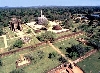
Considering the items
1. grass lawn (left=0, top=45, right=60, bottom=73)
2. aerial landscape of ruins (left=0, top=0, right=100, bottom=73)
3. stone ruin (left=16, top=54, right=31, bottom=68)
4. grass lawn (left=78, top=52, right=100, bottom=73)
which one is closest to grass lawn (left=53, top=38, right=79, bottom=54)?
aerial landscape of ruins (left=0, top=0, right=100, bottom=73)

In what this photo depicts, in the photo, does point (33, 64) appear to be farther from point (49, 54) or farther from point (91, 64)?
point (91, 64)

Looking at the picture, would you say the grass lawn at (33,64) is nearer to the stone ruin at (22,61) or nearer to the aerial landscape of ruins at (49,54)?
the aerial landscape of ruins at (49,54)

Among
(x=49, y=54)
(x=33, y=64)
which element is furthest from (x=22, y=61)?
(x=49, y=54)

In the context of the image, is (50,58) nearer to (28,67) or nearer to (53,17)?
(28,67)

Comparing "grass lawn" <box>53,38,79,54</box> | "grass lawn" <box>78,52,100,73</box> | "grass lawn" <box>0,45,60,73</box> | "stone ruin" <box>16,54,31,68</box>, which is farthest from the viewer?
"grass lawn" <box>53,38,79,54</box>

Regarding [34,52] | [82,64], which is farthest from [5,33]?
[82,64]

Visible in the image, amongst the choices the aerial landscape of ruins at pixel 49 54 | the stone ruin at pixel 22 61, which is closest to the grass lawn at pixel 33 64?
the aerial landscape of ruins at pixel 49 54

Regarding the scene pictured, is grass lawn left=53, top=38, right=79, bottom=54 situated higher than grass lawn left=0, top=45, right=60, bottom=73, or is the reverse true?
grass lawn left=53, top=38, right=79, bottom=54

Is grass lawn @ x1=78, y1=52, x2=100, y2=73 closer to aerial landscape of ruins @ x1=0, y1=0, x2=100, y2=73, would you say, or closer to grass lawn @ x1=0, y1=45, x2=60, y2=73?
aerial landscape of ruins @ x1=0, y1=0, x2=100, y2=73

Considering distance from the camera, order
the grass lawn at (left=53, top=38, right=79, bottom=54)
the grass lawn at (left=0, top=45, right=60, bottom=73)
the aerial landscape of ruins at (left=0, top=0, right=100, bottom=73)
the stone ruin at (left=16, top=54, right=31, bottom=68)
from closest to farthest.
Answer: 1. the grass lawn at (left=0, top=45, right=60, bottom=73)
2. the aerial landscape of ruins at (left=0, top=0, right=100, bottom=73)
3. the stone ruin at (left=16, top=54, right=31, bottom=68)
4. the grass lawn at (left=53, top=38, right=79, bottom=54)
